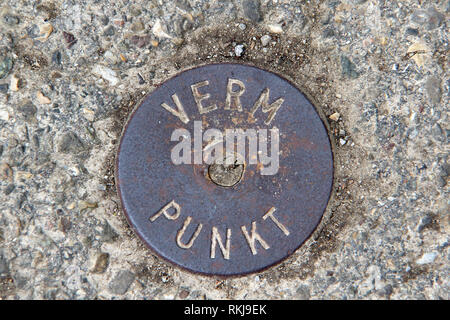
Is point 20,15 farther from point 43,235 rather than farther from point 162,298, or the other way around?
point 162,298

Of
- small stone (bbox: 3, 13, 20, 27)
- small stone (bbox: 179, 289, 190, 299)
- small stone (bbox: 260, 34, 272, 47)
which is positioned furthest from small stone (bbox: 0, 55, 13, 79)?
small stone (bbox: 179, 289, 190, 299)

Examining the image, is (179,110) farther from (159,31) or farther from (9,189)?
(9,189)

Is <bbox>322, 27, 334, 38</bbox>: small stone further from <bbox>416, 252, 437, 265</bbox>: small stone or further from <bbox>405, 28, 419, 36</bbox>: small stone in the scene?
<bbox>416, 252, 437, 265</bbox>: small stone

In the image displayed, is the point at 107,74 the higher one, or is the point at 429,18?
the point at 429,18

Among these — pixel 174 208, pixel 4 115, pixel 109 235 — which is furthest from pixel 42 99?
pixel 174 208
